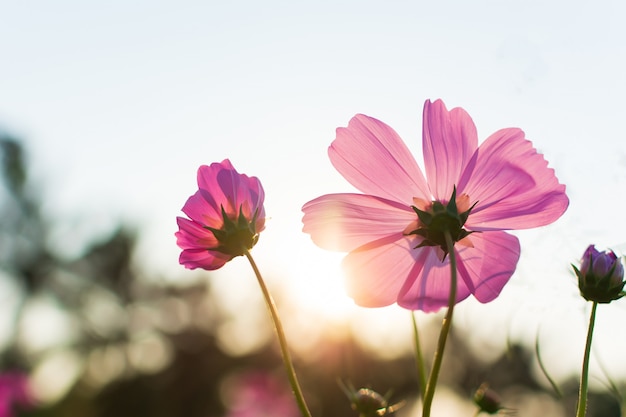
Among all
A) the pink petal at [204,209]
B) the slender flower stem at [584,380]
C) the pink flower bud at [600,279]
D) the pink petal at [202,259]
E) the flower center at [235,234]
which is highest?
the pink petal at [204,209]

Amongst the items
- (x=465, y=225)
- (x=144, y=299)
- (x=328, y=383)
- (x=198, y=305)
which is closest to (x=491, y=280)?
(x=465, y=225)

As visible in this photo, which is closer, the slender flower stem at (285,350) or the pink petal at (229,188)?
the slender flower stem at (285,350)

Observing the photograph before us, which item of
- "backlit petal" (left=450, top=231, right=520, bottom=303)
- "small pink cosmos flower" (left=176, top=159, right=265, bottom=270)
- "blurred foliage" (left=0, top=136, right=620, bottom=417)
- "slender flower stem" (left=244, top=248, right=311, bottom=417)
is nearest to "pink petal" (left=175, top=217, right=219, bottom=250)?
"small pink cosmos flower" (left=176, top=159, right=265, bottom=270)

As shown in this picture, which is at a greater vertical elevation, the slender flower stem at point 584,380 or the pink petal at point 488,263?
the pink petal at point 488,263

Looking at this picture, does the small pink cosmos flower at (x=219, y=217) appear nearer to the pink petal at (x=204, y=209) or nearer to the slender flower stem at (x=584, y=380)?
the pink petal at (x=204, y=209)

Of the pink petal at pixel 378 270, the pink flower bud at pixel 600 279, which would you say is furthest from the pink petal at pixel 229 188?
the pink flower bud at pixel 600 279

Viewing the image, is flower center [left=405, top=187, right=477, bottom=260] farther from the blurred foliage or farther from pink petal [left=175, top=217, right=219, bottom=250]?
the blurred foliage

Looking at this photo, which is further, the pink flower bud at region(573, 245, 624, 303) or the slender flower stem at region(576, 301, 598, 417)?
the pink flower bud at region(573, 245, 624, 303)
